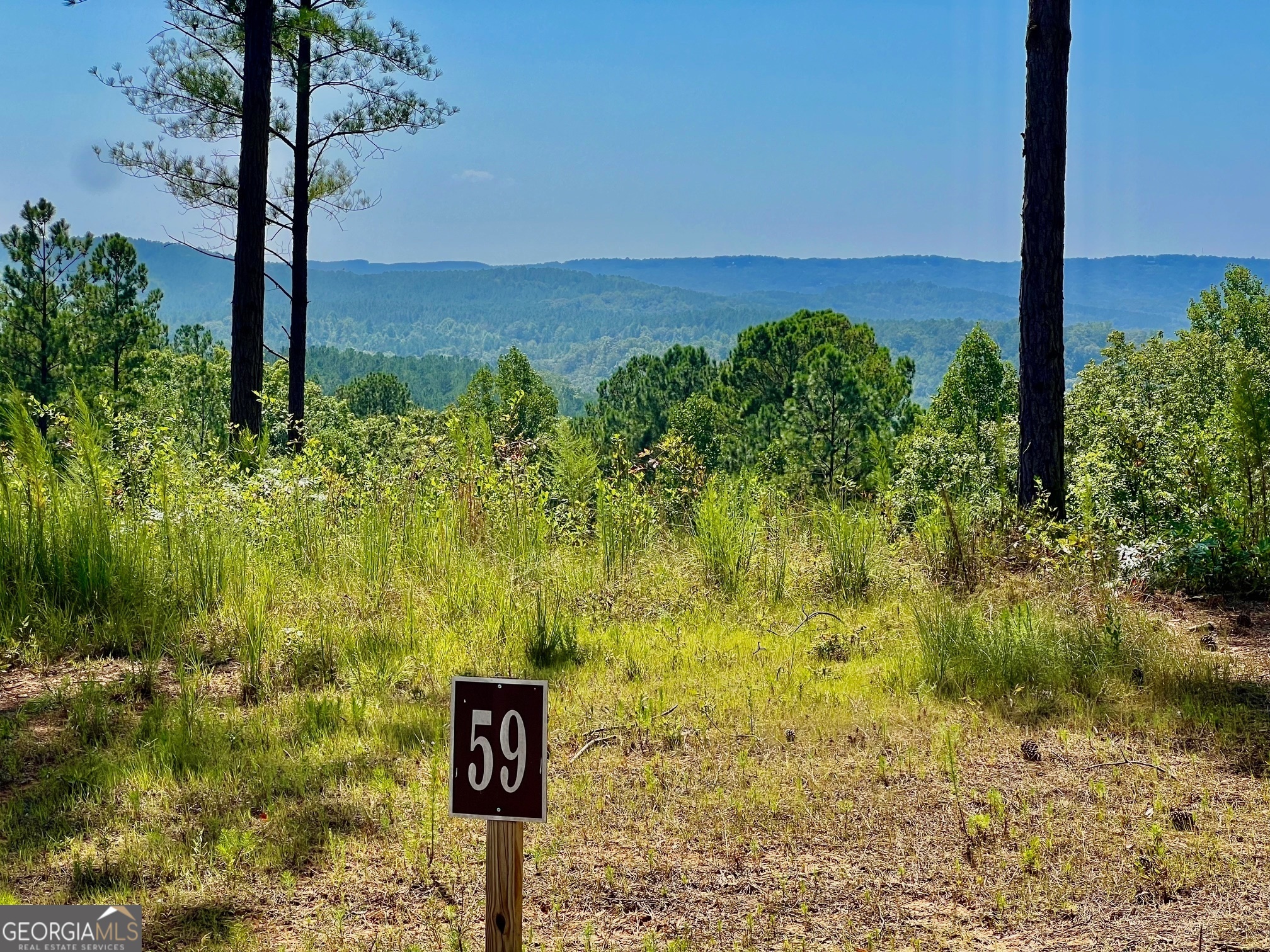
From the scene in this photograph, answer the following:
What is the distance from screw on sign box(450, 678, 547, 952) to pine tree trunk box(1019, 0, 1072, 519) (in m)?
6.21

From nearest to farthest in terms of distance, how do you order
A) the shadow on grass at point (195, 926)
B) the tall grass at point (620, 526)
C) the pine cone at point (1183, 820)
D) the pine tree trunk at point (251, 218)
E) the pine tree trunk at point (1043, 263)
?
1. the shadow on grass at point (195, 926)
2. the pine cone at point (1183, 820)
3. the tall grass at point (620, 526)
4. the pine tree trunk at point (1043, 263)
5. the pine tree trunk at point (251, 218)

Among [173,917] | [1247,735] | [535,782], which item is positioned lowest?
[173,917]

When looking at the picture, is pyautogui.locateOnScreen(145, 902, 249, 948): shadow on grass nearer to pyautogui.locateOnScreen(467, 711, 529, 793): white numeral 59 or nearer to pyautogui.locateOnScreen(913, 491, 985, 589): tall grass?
pyautogui.locateOnScreen(467, 711, 529, 793): white numeral 59

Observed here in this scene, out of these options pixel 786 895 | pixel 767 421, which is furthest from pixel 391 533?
pixel 767 421

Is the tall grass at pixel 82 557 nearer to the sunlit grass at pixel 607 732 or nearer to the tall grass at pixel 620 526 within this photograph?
the sunlit grass at pixel 607 732

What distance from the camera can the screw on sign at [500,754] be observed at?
7.14 ft

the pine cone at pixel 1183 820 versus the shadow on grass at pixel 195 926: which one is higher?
the pine cone at pixel 1183 820

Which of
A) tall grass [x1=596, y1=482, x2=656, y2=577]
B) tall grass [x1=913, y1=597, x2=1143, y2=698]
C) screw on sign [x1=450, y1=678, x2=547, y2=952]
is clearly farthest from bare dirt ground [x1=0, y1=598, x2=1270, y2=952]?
tall grass [x1=596, y1=482, x2=656, y2=577]

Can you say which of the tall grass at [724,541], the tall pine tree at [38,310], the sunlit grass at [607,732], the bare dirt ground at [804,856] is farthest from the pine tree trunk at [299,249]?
the tall pine tree at [38,310]

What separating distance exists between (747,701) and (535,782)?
235 centimetres

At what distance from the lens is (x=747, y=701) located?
438 centimetres

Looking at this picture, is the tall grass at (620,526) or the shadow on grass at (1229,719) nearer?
the shadow on grass at (1229,719)

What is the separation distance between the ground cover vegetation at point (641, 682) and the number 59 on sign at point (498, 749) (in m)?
0.73

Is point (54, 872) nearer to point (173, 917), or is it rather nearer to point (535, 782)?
point (173, 917)
